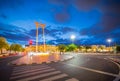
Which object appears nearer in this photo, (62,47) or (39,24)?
(39,24)

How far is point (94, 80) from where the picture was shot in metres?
9.05

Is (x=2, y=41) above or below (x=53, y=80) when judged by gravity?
above

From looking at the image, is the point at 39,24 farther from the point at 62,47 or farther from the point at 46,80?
the point at 62,47

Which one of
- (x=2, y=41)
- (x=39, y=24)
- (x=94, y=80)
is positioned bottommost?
(x=94, y=80)

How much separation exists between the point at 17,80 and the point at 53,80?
→ 6.78ft

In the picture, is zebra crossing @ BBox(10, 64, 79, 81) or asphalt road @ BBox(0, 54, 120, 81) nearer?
zebra crossing @ BBox(10, 64, 79, 81)

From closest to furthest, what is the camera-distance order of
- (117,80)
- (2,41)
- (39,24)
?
(117,80) < (39,24) < (2,41)

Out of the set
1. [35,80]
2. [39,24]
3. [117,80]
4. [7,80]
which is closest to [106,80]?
[117,80]

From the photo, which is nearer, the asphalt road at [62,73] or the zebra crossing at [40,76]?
the zebra crossing at [40,76]

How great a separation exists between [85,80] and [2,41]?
7721 centimetres

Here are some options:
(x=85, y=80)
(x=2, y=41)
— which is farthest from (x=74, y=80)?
(x=2, y=41)

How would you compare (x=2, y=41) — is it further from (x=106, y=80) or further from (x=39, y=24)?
(x=106, y=80)

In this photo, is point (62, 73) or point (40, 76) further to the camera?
point (62, 73)

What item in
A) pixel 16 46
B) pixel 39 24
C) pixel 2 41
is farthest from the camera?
pixel 16 46
